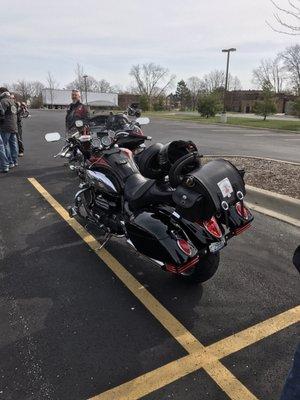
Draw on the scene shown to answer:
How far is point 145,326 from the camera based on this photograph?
3201 mm

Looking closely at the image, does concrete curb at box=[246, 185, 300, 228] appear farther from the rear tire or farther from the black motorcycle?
the black motorcycle

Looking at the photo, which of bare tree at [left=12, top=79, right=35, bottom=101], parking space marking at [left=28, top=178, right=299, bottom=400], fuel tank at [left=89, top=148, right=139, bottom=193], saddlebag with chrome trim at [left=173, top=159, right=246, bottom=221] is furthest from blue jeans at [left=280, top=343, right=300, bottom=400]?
bare tree at [left=12, top=79, right=35, bottom=101]

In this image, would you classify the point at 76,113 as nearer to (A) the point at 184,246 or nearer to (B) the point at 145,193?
(B) the point at 145,193

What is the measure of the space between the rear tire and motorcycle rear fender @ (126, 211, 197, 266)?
16.2 inches

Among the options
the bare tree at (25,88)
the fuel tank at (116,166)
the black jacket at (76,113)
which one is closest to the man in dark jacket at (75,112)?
the black jacket at (76,113)

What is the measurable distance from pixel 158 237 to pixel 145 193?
0.59 meters

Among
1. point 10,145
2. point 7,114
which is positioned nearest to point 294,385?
point 7,114

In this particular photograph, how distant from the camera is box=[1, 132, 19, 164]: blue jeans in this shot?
903 centimetres

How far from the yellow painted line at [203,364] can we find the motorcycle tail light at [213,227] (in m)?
0.79

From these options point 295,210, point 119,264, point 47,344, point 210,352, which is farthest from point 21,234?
point 295,210

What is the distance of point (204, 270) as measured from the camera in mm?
3619

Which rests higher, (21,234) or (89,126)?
(89,126)

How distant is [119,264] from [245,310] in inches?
57.5

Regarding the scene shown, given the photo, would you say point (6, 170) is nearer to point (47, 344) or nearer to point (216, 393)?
point (47, 344)
